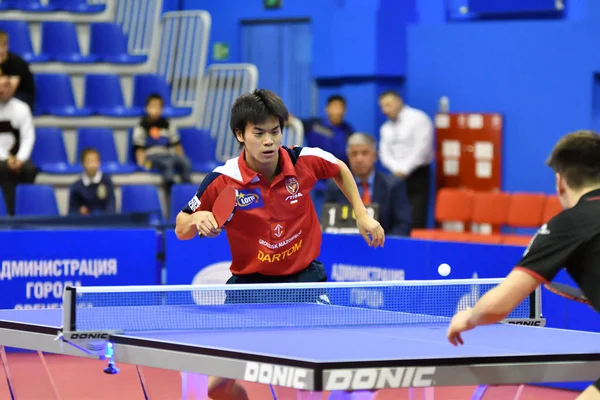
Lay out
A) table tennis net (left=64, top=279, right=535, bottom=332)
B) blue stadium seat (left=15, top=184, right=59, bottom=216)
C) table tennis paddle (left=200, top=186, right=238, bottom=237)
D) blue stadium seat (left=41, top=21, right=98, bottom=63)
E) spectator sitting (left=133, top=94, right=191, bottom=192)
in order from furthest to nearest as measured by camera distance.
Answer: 1. blue stadium seat (left=41, top=21, right=98, bottom=63)
2. spectator sitting (left=133, top=94, right=191, bottom=192)
3. blue stadium seat (left=15, top=184, right=59, bottom=216)
4. table tennis paddle (left=200, top=186, right=238, bottom=237)
5. table tennis net (left=64, top=279, right=535, bottom=332)

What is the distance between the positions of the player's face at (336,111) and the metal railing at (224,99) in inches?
39.5

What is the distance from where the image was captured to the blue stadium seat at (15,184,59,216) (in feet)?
35.4

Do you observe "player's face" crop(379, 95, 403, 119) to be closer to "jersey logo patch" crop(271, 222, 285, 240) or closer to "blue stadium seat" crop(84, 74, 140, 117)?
"blue stadium seat" crop(84, 74, 140, 117)

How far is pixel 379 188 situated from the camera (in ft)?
29.8

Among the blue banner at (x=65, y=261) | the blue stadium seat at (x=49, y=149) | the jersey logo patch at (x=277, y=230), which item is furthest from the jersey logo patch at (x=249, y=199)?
the blue stadium seat at (x=49, y=149)

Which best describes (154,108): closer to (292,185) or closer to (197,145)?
(197,145)

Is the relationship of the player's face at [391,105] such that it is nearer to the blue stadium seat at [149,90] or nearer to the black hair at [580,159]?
the blue stadium seat at [149,90]

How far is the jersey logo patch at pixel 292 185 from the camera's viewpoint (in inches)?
207

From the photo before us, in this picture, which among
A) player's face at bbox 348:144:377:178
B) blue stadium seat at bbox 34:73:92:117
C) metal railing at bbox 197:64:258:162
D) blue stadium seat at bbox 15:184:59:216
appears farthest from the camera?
metal railing at bbox 197:64:258:162

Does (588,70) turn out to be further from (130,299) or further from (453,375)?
(453,375)

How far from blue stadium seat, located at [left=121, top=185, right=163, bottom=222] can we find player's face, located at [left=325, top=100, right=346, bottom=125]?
258 centimetres

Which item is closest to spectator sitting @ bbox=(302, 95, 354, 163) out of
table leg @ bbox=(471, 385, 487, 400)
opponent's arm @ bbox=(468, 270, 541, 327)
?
table leg @ bbox=(471, 385, 487, 400)

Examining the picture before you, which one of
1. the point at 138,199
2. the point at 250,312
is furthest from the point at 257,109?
the point at 138,199

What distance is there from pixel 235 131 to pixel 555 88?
8652mm
